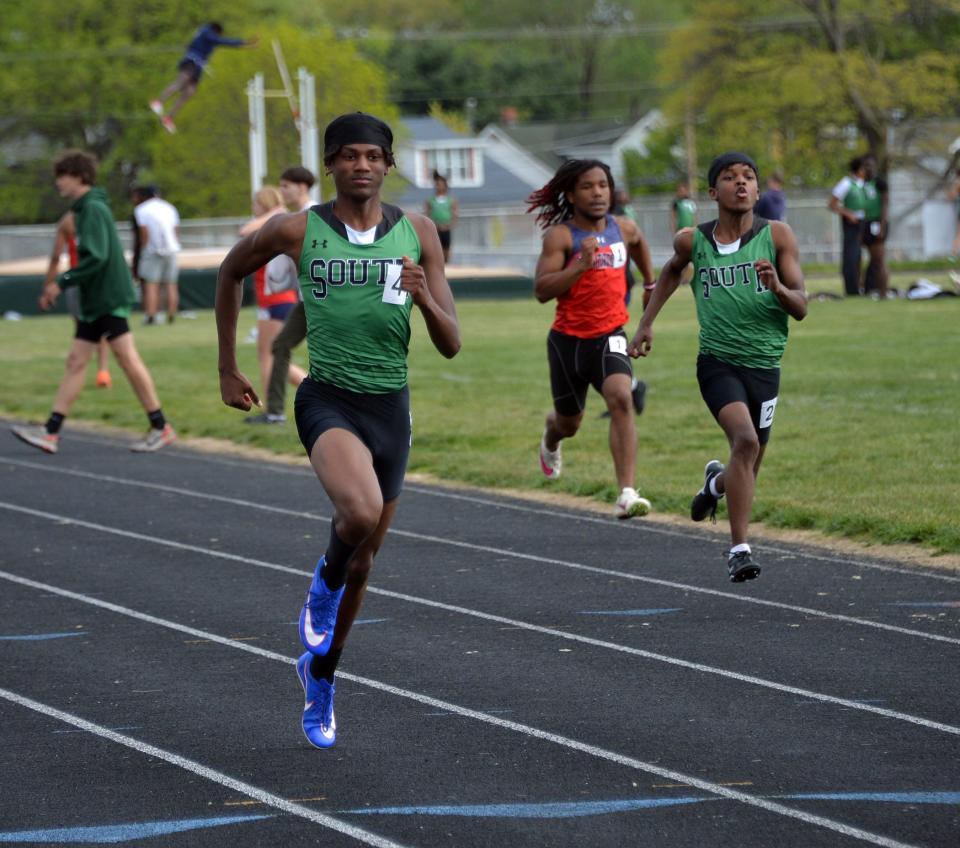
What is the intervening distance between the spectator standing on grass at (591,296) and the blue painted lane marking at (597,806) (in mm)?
4829

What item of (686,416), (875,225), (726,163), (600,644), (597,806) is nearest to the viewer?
(597,806)

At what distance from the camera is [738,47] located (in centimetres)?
5709

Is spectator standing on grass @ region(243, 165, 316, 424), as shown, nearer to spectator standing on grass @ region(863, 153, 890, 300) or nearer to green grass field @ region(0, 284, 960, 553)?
green grass field @ region(0, 284, 960, 553)

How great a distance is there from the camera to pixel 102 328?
13.8 meters

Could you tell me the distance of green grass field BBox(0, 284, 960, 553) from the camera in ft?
35.4

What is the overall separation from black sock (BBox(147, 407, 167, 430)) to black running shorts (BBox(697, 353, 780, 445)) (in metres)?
6.70

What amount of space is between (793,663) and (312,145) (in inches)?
1389

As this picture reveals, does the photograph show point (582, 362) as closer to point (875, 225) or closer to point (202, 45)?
point (875, 225)

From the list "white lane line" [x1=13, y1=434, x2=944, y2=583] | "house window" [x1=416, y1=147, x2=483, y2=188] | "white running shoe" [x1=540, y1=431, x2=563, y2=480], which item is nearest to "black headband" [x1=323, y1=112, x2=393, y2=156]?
"white lane line" [x1=13, y1=434, x2=944, y2=583]

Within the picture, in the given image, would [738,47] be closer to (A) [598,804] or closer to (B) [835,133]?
(B) [835,133]

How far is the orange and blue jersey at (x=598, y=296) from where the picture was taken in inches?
414

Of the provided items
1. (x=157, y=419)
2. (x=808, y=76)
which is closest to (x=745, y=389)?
(x=157, y=419)

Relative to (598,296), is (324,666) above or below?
below

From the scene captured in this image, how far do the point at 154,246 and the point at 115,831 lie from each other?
23712 mm
